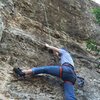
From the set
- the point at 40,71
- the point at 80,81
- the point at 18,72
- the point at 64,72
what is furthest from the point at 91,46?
the point at 18,72

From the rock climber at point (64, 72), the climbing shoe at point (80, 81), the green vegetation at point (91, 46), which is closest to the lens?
the rock climber at point (64, 72)

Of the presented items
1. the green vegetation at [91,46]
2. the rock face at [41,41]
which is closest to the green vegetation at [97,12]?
the rock face at [41,41]

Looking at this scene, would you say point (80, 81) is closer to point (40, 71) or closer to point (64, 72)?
point (64, 72)

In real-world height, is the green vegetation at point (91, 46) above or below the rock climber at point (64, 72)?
above

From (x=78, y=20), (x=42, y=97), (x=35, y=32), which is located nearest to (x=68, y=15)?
(x=78, y=20)

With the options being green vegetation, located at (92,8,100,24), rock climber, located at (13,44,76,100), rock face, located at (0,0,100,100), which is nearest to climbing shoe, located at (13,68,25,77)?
rock climber, located at (13,44,76,100)

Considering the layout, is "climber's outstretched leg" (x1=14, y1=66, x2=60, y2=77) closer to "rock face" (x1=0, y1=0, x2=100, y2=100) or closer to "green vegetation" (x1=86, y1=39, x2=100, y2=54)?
"rock face" (x1=0, y1=0, x2=100, y2=100)

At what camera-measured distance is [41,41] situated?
31.6 feet

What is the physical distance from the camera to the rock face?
7.79 meters

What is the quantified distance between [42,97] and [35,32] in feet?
9.26

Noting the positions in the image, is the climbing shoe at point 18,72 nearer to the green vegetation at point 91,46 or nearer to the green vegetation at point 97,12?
the green vegetation at point 91,46

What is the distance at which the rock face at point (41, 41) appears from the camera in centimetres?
779

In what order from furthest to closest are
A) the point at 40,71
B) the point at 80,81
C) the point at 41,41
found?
the point at 41,41 < the point at 80,81 < the point at 40,71

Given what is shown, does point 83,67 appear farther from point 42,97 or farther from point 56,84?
point 42,97
